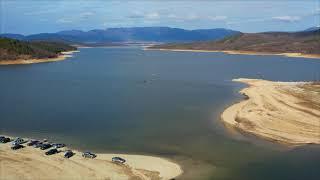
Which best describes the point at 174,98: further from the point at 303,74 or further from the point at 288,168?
the point at 303,74

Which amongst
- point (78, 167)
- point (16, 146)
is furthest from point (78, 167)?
point (16, 146)

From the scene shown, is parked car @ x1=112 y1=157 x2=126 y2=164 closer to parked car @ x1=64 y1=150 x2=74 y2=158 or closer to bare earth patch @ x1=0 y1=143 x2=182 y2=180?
bare earth patch @ x1=0 y1=143 x2=182 y2=180

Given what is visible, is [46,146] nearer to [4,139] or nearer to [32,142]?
[32,142]

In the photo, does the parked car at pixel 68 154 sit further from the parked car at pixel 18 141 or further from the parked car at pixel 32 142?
the parked car at pixel 18 141

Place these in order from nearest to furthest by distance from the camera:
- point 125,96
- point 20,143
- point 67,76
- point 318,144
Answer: point 20,143 < point 318,144 < point 125,96 < point 67,76

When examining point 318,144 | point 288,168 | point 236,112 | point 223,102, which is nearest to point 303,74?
point 223,102
